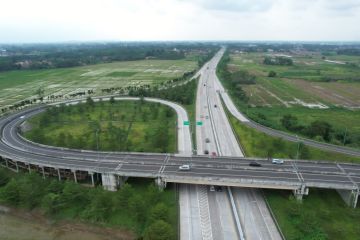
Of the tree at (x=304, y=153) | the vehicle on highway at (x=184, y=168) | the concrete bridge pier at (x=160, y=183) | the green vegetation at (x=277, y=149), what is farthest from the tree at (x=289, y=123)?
the concrete bridge pier at (x=160, y=183)

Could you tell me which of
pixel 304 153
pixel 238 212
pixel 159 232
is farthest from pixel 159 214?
pixel 304 153

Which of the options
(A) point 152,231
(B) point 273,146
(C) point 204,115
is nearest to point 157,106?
(C) point 204,115

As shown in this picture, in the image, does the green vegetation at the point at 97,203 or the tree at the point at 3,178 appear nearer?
the green vegetation at the point at 97,203

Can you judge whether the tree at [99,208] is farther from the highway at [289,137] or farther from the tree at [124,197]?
the highway at [289,137]

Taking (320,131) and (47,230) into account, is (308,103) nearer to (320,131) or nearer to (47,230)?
(320,131)

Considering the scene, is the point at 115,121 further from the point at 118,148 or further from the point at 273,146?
the point at 273,146

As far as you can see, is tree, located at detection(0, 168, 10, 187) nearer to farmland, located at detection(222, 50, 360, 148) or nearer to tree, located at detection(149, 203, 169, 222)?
tree, located at detection(149, 203, 169, 222)

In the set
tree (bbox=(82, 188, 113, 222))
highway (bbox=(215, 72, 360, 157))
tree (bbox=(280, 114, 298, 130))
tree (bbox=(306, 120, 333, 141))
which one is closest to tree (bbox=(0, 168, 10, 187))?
tree (bbox=(82, 188, 113, 222))
